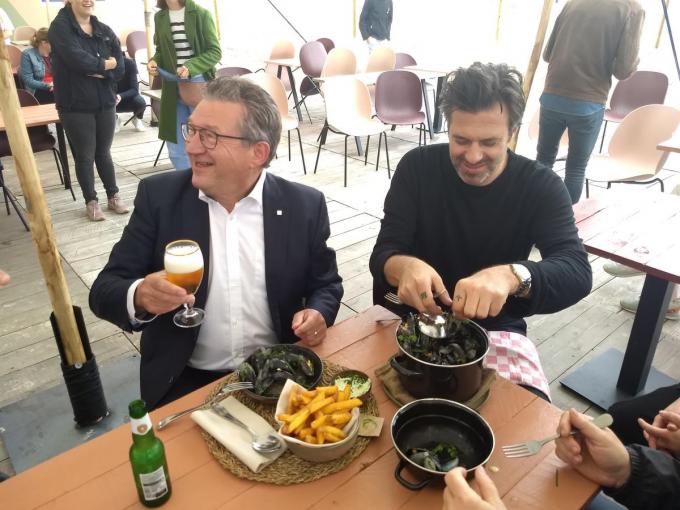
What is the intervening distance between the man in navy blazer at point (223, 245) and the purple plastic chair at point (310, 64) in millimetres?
5821

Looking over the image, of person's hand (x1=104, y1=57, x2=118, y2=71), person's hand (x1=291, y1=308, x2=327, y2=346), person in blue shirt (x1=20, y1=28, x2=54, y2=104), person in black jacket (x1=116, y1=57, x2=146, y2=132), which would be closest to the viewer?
person's hand (x1=291, y1=308, x2=327, y2=346)

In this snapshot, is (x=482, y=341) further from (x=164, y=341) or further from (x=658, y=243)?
(x=658, y=243)

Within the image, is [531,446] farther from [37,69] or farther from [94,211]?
[37,69]

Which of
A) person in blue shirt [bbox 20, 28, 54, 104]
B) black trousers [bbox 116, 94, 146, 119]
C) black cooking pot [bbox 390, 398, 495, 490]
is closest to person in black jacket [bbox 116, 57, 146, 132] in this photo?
black trousers [bbox 116, 94, 146, 119]

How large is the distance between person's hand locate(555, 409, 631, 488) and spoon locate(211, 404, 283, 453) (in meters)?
0.58

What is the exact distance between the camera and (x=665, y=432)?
4.03ft

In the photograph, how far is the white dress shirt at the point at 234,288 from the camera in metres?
1.54

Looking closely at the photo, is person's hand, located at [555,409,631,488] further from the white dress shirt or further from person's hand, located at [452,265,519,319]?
the white dress shirt

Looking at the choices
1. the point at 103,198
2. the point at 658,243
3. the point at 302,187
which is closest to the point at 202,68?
the point at 103,198

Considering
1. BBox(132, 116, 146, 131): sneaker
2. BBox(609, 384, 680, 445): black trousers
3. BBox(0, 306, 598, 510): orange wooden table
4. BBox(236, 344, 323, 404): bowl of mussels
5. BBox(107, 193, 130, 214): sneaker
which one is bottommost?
BBox(107, 193, 130, 214): sneaker

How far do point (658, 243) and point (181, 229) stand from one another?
185 centimetres

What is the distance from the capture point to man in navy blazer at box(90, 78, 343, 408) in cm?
150

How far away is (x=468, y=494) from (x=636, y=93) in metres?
5.95

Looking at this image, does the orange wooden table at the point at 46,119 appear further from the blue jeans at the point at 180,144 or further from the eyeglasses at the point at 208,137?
the eyeglasses at the point at 208,137
